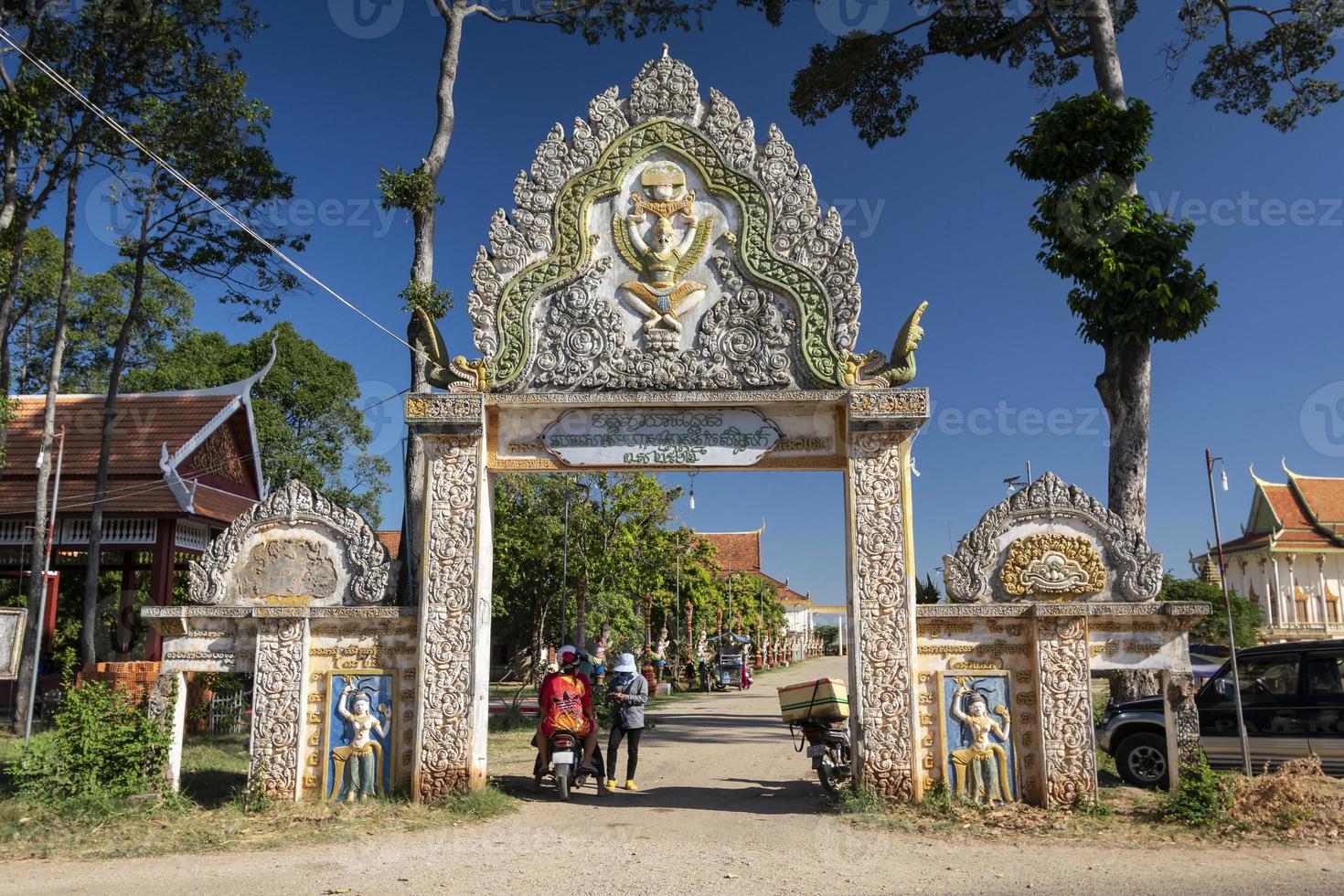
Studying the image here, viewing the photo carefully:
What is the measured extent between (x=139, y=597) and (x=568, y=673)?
14.3 m

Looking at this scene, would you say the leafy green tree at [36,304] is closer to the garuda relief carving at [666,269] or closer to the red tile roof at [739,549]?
the garuda relief carving at [666,269]

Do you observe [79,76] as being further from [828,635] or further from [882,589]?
[828,635]

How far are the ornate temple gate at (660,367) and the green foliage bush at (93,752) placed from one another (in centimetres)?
231

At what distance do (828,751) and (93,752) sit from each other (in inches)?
252

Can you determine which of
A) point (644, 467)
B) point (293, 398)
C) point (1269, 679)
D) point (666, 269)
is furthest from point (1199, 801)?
point (293, 398)

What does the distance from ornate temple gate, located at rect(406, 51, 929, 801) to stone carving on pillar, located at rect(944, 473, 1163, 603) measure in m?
0.58

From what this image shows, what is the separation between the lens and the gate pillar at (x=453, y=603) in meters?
7.64

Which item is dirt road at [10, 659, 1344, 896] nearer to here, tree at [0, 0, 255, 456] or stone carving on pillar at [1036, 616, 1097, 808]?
stone carving on pillar at [1036, 616, 1097, 808]

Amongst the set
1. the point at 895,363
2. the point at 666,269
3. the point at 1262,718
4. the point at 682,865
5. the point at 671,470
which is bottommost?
the point at 682,865

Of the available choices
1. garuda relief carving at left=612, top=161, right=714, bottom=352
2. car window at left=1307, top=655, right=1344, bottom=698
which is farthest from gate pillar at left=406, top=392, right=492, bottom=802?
car window at left=1307, top=655, right=1344, bottom=698

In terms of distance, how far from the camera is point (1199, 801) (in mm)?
7020

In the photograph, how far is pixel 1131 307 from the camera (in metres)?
10.7

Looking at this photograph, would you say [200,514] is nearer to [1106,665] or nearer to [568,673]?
[568,673]

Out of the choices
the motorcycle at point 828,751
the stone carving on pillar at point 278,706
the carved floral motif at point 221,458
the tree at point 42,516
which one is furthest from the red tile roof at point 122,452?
the motorcycle at point 828,751
